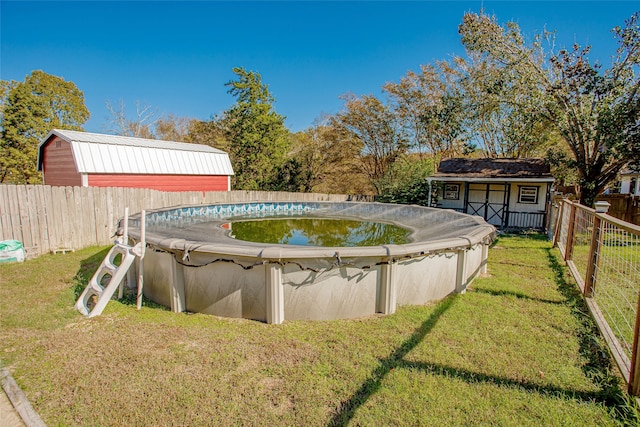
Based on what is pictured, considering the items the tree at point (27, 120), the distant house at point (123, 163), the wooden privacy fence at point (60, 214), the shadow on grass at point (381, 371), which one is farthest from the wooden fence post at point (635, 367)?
the tree at point (27, 120)

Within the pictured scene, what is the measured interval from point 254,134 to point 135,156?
8941 mm

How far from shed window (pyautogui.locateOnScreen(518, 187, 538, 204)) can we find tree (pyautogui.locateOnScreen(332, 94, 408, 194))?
939 cm

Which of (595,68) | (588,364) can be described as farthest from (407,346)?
(595,68)

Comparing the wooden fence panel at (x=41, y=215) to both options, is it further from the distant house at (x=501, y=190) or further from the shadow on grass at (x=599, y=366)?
the distant house at (x=501, y=190)

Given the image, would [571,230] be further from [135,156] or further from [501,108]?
[135,156]

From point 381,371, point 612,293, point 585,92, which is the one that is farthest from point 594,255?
point 585,92

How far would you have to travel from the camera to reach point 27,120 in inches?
805

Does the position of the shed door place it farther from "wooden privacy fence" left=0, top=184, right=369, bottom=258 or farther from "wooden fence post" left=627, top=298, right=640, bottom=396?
"wooden privacy fence" left=0, top=184, right=369, bottom=258

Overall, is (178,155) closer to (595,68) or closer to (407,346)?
(407,346)

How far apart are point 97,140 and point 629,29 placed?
18.8 m

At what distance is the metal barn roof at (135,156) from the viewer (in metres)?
12.3

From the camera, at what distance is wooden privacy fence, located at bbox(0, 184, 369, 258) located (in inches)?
263

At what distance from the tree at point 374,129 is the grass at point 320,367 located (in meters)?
19.0

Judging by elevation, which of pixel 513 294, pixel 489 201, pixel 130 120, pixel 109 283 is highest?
pixel 130 120
